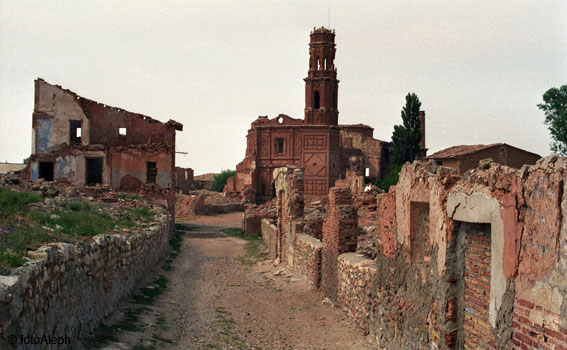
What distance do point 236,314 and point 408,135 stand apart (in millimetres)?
46178

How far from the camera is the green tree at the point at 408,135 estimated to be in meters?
55.4

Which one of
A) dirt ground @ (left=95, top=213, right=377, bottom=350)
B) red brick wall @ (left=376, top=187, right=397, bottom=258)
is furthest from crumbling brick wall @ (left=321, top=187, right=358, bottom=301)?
red brick wall @ (left=376, top=187, right=397, bottom=258)

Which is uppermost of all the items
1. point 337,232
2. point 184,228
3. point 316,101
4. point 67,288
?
point 316,101

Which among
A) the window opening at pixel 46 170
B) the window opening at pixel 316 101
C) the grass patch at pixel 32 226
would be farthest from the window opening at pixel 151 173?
the window opening at pixel 316 101

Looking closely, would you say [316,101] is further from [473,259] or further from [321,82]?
[473,259]

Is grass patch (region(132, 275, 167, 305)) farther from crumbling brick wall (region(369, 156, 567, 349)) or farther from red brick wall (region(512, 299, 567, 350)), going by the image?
red brick wall (region(512, 299, 567, 350))

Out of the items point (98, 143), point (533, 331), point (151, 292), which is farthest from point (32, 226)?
point (98, 143)

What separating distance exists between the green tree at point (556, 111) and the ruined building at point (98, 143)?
26.1 meters

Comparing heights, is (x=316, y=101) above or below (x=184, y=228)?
above

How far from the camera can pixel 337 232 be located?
11.7 meters

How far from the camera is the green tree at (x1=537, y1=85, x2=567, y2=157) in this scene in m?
39.7

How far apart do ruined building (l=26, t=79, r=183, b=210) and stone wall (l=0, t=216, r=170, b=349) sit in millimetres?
18538

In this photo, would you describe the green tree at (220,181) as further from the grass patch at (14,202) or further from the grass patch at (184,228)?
the grass patch at (14,202)

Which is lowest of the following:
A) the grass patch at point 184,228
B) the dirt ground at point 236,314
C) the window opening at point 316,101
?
the dirt ground at point 236,314
